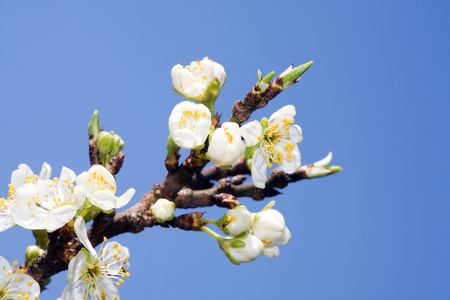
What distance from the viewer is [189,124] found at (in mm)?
1213

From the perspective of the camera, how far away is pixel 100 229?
4.31ft

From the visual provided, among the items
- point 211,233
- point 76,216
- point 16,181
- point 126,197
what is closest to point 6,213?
point 16,181

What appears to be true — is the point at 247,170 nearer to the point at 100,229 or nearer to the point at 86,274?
the point at 100,229

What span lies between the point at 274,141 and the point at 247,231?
0.72 feet

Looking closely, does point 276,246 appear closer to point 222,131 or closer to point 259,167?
point 259,167

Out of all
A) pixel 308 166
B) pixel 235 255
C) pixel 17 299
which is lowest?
pixel 17 299

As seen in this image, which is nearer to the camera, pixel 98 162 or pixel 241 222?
pixel 241 222

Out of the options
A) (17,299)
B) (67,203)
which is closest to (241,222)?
(67,203)

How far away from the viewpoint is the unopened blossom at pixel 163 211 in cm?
123

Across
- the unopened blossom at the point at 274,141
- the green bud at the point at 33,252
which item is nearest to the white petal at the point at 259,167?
the unopened blossom at the point at 274,141

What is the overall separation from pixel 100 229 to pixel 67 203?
13 centimetres

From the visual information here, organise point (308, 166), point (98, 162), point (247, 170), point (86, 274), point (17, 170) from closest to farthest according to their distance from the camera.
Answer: point (86, 274), point (17, 170), point (98, 162), point (308, 166), point (247, 170)

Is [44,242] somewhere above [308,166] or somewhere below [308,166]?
below

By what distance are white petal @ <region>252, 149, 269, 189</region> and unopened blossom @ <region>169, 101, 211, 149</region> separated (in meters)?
0.15
